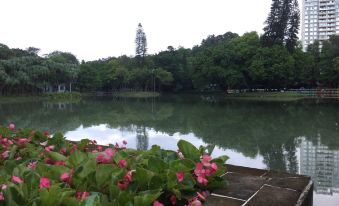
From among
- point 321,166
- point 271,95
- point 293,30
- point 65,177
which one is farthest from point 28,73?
point 65,177

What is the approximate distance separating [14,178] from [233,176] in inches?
51.1

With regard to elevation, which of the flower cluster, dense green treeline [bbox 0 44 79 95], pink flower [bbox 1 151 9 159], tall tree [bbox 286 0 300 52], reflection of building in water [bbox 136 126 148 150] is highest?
tall tree [bbox 286 0 300 52]

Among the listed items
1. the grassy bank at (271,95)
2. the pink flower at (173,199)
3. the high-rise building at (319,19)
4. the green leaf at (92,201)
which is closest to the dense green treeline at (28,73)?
the grassy bank at (271,95)

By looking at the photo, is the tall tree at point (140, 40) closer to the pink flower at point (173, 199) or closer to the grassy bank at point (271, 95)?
the grassy bank at point (271, 95)

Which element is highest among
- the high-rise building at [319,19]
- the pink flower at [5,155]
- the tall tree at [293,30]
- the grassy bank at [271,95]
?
the high-rise building at [319,19]

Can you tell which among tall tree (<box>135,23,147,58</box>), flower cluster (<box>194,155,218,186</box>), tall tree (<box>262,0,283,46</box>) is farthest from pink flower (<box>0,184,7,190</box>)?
tall tree (<box>135,23,147,58</box>)

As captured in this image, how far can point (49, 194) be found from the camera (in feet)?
4.05

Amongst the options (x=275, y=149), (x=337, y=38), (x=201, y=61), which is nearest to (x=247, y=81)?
(x=201, y=61)

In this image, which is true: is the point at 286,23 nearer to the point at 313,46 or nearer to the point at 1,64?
the point at 313,46

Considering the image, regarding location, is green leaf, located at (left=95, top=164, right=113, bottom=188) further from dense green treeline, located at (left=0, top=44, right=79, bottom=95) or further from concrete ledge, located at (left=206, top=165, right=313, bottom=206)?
dense green treeline, located at (left=0, top=44, right=79, bottom=95)

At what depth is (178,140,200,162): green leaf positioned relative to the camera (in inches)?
77.7

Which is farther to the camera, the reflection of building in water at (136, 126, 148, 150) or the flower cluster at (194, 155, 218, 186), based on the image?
the reflection of building in water at (136, 126, 148, 150)

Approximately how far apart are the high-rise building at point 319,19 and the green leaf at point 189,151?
80.9 m

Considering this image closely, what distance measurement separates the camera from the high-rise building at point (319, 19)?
Answer: 3036 inches
